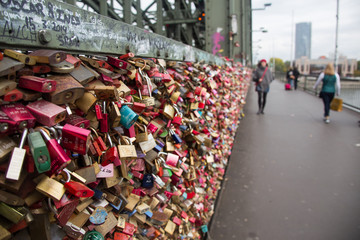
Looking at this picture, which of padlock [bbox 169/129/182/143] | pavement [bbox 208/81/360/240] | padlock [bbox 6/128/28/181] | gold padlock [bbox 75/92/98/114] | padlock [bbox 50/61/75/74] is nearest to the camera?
padlock [bbox 6/128/28/181]

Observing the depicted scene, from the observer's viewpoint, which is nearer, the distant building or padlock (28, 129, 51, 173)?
padlock (28, 129, 51, 173)

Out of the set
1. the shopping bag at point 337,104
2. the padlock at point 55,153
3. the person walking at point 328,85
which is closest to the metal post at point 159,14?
the padlock at point 55,153

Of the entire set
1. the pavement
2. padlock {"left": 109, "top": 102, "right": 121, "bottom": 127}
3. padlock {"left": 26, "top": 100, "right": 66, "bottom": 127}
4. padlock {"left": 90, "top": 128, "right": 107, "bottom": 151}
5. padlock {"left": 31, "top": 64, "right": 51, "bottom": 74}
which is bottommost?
the pavement

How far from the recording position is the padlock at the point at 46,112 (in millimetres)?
871

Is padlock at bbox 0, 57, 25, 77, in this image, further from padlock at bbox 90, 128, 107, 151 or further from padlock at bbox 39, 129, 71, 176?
padlock at bbox 90, 128, 107, 151

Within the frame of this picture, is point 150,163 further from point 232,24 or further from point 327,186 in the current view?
point 232,24

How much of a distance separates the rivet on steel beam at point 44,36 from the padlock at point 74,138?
328mm

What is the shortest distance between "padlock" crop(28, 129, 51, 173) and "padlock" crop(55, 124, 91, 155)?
98 mm

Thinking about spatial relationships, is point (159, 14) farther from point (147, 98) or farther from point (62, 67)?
point (62, 67)

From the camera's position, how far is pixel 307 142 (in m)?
6.18

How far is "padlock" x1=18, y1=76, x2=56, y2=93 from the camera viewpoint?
0.85 meters

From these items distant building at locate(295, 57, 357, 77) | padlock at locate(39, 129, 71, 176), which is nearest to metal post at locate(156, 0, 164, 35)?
padlock at locate(39, 129, 71, 176)

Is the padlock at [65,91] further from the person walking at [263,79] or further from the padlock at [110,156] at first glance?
the person walking at [263,79]

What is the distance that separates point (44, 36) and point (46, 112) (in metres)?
0.31
